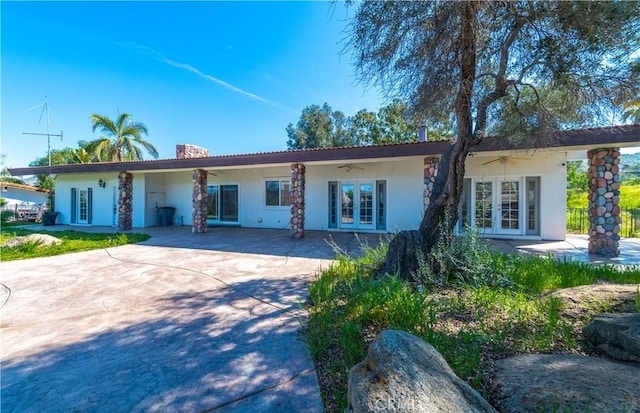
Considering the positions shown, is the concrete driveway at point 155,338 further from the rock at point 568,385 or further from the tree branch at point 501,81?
the tree branch at point 501,81

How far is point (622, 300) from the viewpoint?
3.33 meters

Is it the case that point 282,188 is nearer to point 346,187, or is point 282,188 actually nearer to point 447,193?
point 346,187

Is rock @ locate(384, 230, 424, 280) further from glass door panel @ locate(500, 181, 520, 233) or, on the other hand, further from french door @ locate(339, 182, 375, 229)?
glass door panel @ locate(500, 181, 520, 233)

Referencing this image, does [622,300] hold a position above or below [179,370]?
above

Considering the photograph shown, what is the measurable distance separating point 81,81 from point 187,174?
7320mm

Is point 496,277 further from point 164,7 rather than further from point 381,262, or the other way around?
point 164,7

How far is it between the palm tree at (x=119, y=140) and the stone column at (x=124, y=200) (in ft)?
31.7

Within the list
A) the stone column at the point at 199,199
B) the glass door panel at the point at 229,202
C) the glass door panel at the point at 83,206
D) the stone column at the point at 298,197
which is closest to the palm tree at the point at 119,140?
the glass door panel at the point at 83,206

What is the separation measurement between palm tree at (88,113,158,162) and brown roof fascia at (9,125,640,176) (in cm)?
691

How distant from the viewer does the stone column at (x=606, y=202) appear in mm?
7500

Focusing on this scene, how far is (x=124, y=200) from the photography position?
1391cm

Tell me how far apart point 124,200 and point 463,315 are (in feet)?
50.7

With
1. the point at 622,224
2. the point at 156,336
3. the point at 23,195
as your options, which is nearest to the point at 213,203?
the point at 156,336

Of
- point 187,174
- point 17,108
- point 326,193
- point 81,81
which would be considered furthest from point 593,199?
point 17,108
